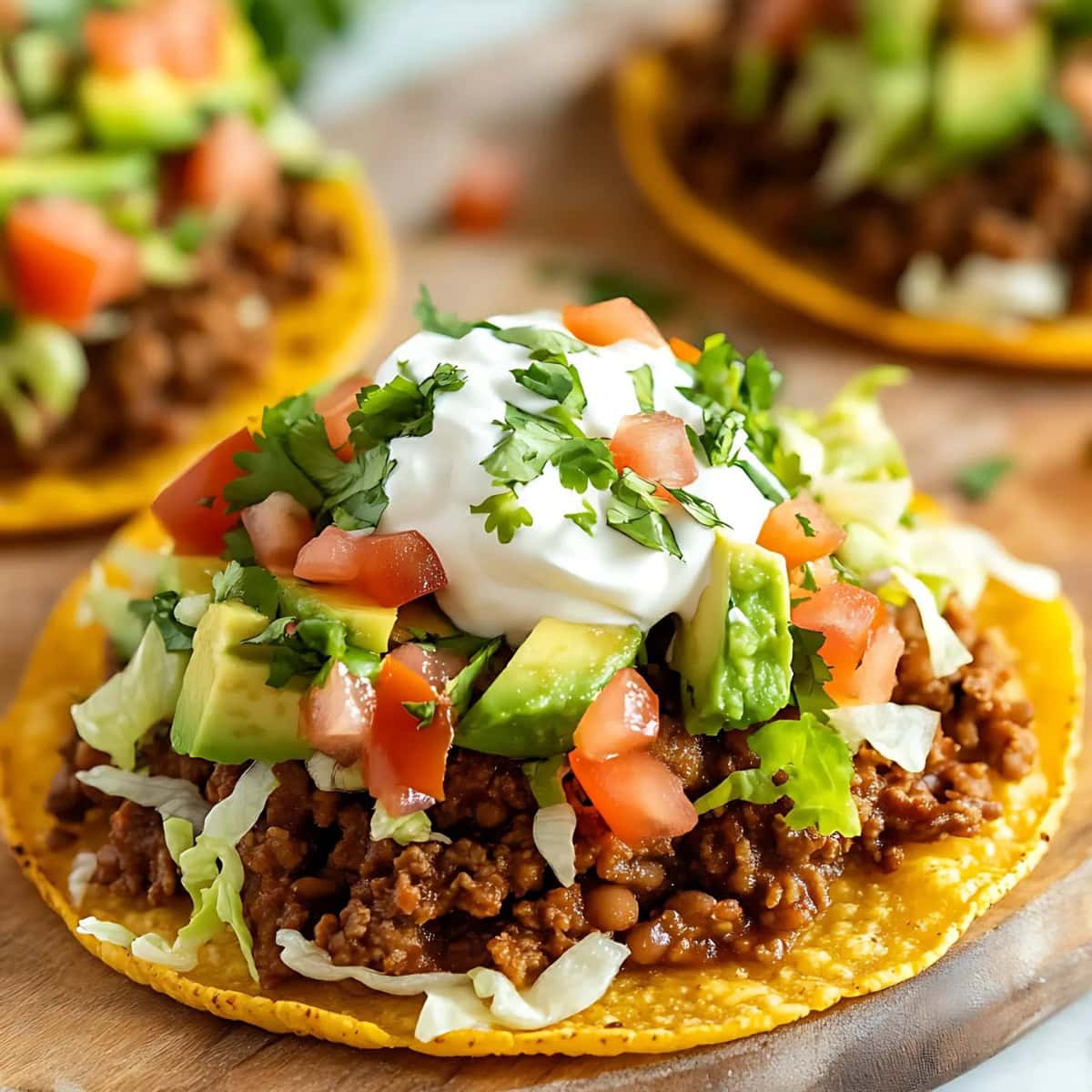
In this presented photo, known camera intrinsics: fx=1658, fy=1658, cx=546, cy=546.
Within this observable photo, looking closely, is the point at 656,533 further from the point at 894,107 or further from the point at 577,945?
the point at 894,107

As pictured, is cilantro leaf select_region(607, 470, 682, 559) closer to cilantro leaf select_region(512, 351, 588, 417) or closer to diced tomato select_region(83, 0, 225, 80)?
cilantro leaf select_region(512, 351, 588, 417)

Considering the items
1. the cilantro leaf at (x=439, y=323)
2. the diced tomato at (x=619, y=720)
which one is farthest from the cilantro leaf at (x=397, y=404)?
the diced tomato at (x=619, y=720)

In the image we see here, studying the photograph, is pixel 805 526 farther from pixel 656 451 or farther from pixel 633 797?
pixel 633 797

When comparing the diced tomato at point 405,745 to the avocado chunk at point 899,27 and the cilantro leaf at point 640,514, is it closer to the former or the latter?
the cilantro leaf at point 640,514

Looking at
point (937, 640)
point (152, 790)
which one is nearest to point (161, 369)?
point (152, 790)

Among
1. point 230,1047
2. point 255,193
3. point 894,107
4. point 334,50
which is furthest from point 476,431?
point 334,50

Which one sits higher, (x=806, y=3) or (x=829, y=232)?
(x=806, y=3)
